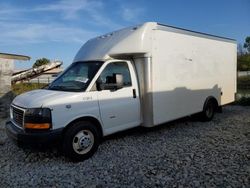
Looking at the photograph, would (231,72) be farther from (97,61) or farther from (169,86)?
(97,61)

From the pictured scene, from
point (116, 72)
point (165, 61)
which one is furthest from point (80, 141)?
point (165, 61)

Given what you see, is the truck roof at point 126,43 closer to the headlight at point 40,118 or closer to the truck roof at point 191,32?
the truck roof at point 191,32

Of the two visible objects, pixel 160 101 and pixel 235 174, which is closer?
pixel 235 174

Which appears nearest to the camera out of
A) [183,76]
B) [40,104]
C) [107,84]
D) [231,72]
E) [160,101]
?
[40,104]

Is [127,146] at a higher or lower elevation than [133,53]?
lower

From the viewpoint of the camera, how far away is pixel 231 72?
30.2ft

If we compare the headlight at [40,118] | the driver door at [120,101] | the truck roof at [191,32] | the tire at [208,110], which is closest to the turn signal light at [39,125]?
the headlight at [40,118]

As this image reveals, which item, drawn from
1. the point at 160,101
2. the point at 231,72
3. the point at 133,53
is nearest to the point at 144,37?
the point at 133,53

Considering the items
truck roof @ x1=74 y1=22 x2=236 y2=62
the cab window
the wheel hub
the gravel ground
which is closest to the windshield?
the cab window

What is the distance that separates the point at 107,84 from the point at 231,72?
5721mm

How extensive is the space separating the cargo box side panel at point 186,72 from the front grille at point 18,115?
302cm

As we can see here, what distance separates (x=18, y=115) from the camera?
5117 millimetres

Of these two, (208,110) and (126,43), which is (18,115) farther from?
(208,110)

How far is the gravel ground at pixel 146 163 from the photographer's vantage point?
13.5ft
